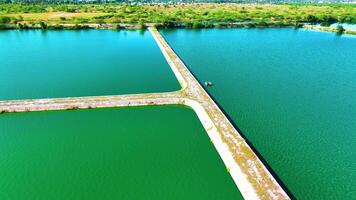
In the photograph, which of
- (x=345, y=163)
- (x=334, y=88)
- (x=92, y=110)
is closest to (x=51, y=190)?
(x=92, y=110)

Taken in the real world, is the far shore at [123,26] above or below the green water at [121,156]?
above

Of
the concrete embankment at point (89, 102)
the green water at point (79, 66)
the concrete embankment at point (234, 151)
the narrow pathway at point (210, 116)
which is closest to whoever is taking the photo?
the concrete embankment at point (234, 151)

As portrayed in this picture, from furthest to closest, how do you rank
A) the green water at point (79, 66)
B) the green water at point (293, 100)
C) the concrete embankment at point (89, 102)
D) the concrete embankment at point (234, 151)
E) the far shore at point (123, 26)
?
1. the far shore at point (123, 26)
2. the green water at point (79, 66)
3. the concrete embankment at point (89, 102)
4. the green water at point (293, 100)
5. the concrete embankment at point (234, 151)

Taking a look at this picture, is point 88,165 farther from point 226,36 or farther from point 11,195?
point 226,36

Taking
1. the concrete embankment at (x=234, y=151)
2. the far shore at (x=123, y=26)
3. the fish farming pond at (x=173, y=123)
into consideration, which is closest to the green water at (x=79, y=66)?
the fish farming pond at (x=173, y=123)

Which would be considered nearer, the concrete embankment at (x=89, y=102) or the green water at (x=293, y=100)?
the green water at (x=293, y=100)

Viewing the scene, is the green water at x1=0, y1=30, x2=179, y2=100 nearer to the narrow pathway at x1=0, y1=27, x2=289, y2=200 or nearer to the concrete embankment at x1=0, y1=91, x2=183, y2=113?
the concrete embankment at x1=0, y1=91, x2=183, y2=113

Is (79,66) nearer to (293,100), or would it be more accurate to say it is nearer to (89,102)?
(89,102)

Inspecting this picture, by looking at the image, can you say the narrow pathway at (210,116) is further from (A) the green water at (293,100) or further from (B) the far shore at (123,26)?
(B) the far shore at (123,26)
